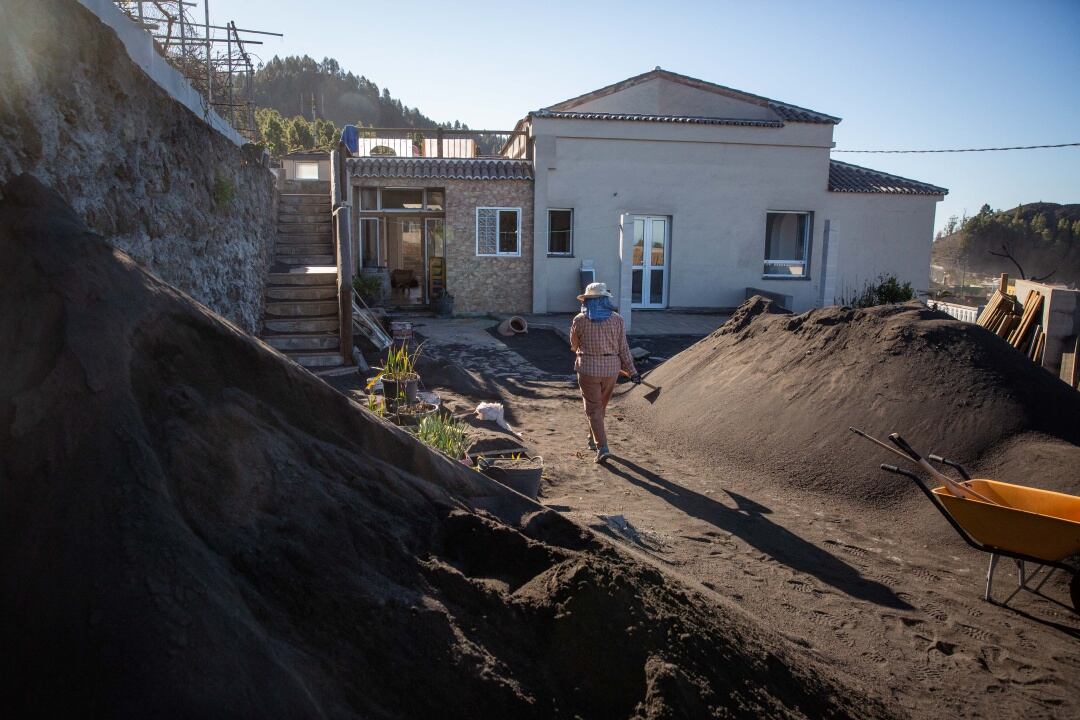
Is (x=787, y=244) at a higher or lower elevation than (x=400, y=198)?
lower

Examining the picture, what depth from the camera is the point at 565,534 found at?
3426 millimetres

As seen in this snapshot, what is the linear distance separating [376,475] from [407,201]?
17.2 m

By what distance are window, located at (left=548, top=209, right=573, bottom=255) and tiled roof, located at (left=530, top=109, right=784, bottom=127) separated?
228 centimetres

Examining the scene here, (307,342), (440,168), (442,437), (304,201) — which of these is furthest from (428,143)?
(442,437)

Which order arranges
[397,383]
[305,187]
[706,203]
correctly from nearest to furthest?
[397,383]
[305,187]
[706,203]

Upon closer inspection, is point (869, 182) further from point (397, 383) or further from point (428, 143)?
point (397, 383)

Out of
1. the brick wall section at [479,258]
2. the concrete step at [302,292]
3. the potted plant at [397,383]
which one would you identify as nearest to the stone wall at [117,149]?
the concrete step at [302,292]

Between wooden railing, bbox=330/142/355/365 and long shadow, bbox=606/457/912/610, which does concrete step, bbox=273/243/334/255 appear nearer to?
wooden railing, bbox=330/142/355/365

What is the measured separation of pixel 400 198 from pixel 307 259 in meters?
7.69

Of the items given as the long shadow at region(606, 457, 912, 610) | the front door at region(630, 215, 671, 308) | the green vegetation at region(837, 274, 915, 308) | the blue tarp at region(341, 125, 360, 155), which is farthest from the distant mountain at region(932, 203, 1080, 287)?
the long shadow at region(606, 457, 912, 610)

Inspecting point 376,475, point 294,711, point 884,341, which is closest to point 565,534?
point 376,475

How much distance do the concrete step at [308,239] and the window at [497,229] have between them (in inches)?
243

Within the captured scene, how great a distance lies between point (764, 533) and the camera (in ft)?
18.5

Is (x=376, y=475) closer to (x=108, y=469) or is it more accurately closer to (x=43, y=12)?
(x=108, y=469)
